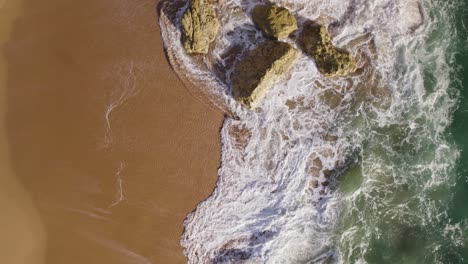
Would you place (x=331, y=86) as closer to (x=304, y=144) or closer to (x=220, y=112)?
(x=304, y=144)

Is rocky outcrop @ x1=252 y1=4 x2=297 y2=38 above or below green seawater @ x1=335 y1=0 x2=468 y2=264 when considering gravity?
above

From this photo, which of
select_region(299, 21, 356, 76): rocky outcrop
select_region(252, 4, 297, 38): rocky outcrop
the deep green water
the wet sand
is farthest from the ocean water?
the wet sand

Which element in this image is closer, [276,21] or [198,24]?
[276,21]

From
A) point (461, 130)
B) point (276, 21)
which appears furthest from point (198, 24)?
point (461, 130)

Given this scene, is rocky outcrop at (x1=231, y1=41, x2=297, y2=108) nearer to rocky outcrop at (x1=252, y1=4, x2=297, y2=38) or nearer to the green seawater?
rocky outcrop at (x1=252, y1=4, x2=297, y2=38)

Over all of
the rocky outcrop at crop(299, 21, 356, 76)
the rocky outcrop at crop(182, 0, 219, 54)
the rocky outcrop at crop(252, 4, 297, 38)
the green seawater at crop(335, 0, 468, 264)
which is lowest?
the green seawater at crop(335, 0, 468, 264)

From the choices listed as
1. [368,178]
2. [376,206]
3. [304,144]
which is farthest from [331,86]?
[376,206]

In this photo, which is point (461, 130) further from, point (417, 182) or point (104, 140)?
point (104, 140)
